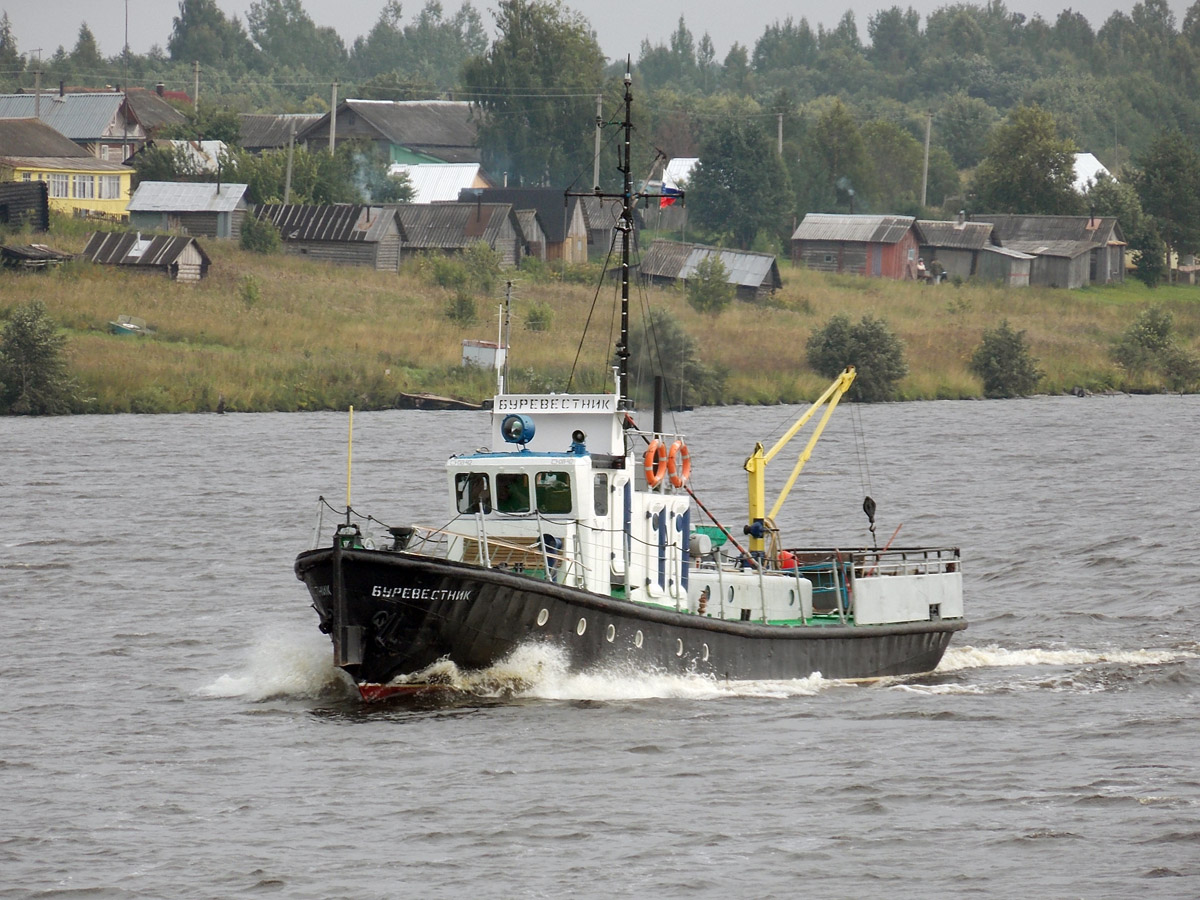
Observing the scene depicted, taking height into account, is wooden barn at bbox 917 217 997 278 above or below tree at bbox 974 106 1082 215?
below

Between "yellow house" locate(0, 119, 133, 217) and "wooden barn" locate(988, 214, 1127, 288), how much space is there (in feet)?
162

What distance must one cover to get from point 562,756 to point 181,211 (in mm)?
77449

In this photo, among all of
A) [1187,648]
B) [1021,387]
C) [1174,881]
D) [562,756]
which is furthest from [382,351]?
[1174,881]

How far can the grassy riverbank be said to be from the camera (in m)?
63.9

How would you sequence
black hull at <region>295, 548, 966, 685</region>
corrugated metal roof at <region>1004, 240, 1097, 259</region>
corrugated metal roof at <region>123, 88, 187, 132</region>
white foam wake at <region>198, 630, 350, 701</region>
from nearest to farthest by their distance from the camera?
black hull at <region>295, 548, 966, 685</region>
white foam wake at <region>198, 630, 350, 701</region>
corrugated metal roof at <region>1004, 240, 1097, 259</region>
corrugated metal roof at <region>123, 88, 187, 132</region>

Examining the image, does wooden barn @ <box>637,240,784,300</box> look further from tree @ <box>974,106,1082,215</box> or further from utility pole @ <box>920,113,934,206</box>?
utility pole @ <box>920,113,934,206</box>

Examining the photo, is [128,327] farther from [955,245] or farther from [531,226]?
[955,245]

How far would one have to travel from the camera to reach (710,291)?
82.9 metres

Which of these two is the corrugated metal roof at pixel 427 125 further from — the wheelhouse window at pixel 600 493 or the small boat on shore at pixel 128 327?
the wheelhouse window at pixel 600 493

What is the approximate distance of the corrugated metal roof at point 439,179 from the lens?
11388 centimetres

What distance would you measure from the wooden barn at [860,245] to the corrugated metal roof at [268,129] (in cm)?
3670

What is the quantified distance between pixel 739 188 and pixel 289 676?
90384 mm

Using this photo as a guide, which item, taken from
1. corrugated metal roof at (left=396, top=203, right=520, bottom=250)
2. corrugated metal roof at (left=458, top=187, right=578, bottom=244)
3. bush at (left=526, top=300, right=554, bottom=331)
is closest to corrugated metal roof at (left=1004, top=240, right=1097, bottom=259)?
corrugated metal roof at (left=458, top=187, right=578, bottom=244)

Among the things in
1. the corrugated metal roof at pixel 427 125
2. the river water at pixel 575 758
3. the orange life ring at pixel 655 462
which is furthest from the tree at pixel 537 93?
the orange life ring at pixel 655 462
